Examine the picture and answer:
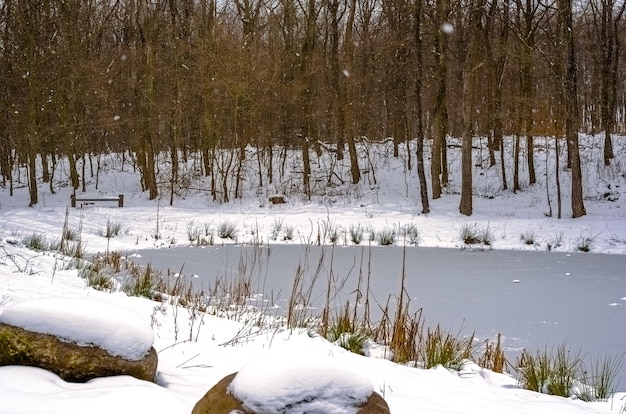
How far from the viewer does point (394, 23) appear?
21719mm

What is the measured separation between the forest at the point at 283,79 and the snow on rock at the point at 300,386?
14.9 m

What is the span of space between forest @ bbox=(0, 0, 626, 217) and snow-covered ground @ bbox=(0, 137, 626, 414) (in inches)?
38.4

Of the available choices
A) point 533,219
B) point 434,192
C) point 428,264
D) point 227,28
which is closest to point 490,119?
point 434,192

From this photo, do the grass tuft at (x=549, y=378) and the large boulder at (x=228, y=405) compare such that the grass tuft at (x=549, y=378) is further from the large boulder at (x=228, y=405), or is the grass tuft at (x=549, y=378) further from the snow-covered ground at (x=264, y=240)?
the large boulder at (x=228, y=405)

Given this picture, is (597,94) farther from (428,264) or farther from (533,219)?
(428,264)

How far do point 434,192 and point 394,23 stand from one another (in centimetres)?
727

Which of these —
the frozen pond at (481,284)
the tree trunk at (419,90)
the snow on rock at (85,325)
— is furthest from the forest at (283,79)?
the snow on rock at (85,325)

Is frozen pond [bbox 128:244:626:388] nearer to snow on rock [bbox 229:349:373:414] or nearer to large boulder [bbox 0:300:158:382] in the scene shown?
large boulder [bbox 0:300:158:382]

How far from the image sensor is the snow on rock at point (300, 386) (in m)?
1.98

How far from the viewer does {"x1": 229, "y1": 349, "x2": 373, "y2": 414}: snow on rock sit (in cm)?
198

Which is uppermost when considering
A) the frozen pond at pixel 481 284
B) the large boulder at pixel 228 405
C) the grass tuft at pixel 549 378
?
the large boulder at pixel 228 405

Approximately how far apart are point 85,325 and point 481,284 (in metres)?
6.75

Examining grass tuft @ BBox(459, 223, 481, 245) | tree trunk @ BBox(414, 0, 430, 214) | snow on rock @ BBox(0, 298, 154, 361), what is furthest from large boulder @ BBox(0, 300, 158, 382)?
tree trunk @ BBox(414, 0, 430, 214)

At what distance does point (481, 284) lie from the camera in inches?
326
